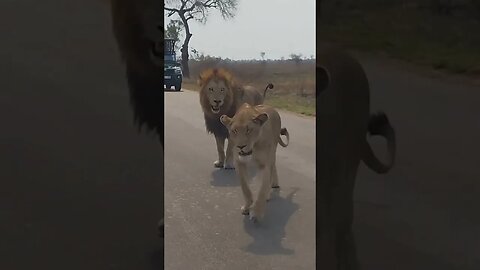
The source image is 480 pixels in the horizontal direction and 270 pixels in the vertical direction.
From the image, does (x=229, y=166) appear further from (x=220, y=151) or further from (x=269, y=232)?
(x=269, y=232)

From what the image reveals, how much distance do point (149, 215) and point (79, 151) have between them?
0.21 m

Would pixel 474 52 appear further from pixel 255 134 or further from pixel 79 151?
pixel 79 151

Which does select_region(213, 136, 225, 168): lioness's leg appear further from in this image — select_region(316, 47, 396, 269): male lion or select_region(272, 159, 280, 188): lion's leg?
select_region(316, 47, 396, 269): male lion

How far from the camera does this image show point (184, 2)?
1.26m

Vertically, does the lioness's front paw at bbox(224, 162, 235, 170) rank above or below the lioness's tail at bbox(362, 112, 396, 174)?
below

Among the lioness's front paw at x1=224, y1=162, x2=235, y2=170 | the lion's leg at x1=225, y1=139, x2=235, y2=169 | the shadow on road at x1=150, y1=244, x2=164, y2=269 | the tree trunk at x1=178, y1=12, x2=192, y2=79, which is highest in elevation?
the tree trunk at x1=178, y1=12, x2=192, y2=79

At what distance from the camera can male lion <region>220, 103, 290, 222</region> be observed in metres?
1.28

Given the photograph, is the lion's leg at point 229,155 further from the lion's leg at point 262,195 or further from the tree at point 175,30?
the tree at point 175,30

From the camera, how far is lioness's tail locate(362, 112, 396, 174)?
1.30 meters

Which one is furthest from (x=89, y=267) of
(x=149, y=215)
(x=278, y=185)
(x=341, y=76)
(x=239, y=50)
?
(x=341, y=76)

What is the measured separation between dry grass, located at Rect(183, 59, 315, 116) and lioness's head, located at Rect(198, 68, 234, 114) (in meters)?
A: 0.01

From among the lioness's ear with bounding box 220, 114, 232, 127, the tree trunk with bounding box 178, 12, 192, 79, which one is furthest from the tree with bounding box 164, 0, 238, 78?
the lioness's ear with bounding box 220, 114, 232, 127

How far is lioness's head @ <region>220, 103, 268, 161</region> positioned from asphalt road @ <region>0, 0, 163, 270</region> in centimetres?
16

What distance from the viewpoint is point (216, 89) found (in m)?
1.27
